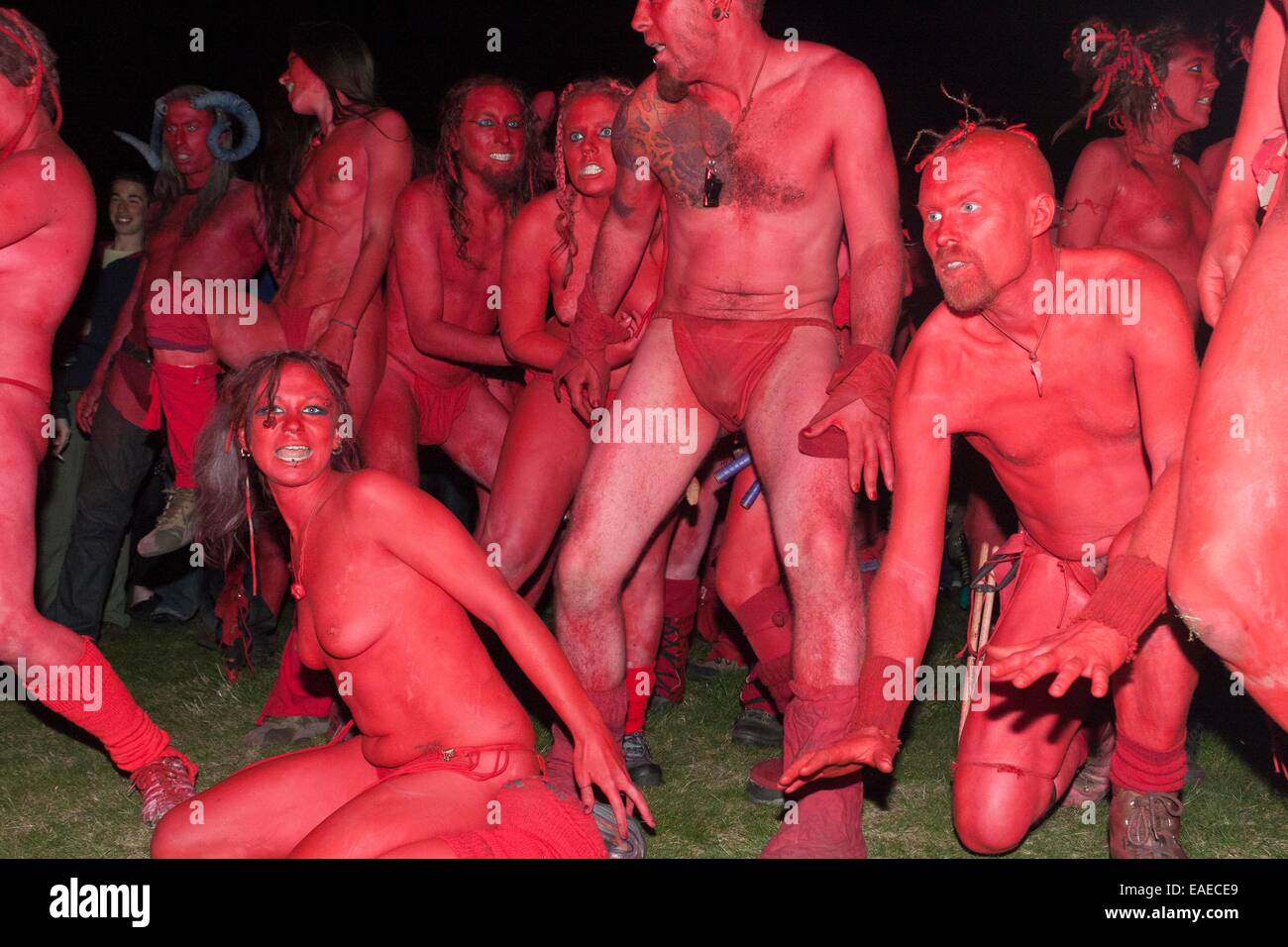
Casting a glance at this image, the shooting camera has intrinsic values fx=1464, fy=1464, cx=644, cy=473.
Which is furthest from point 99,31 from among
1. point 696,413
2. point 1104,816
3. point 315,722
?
point 1104,816

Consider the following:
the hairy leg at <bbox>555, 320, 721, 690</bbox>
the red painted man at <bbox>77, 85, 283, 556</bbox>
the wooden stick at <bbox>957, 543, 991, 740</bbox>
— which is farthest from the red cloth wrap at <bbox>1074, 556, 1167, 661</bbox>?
the red painted man at <bbox>77, 85, 283, 556</bbox>

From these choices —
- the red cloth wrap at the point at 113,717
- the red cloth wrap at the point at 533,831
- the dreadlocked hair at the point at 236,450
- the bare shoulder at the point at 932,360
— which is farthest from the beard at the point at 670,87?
the red cloth wrap at the point at 113,717

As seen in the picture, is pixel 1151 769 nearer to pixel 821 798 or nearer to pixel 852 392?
pixel 821 798

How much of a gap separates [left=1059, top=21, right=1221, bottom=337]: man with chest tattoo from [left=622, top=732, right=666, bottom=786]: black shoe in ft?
8.64

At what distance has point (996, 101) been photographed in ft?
23.2

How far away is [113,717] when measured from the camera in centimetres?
391

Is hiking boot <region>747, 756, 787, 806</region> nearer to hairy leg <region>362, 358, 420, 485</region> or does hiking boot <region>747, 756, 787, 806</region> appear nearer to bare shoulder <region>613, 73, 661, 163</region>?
hairy leg <region>362, 358, 420, 485</region>

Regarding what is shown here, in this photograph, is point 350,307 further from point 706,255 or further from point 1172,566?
point 1172,566

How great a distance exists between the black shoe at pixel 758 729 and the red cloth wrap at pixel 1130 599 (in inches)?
78.6

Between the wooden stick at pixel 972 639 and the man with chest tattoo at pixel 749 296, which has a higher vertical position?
the man with chest tattoo at pixel 749 296

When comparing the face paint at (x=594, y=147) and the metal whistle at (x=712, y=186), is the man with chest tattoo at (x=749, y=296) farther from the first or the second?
the face paint at (x=594, y=147)

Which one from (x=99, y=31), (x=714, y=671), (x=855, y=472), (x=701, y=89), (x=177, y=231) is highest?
(x=99, y=31)

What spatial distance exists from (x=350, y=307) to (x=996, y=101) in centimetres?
365

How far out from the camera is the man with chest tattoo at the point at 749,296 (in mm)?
3623
